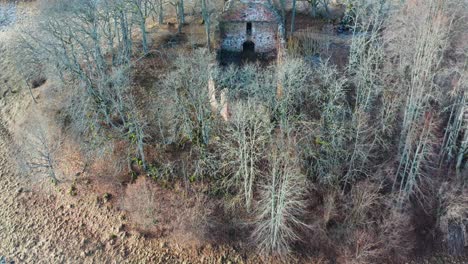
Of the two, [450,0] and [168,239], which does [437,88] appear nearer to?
[450,0]

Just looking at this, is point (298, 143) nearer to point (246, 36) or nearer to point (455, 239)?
point (455, 239)

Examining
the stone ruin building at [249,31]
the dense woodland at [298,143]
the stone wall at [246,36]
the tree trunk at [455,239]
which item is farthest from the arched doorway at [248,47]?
the tree trunk at [455,239]

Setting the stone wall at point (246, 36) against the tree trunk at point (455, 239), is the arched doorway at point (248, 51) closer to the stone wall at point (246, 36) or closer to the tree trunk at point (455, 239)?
the stone wall at point (246, 36)

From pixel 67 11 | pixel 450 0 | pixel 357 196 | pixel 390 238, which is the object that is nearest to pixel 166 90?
pixel 67 11

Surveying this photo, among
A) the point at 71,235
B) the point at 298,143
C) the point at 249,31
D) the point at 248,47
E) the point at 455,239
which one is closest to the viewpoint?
the point at 298,143

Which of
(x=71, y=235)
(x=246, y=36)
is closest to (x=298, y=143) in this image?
(x=246, y=36)
